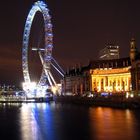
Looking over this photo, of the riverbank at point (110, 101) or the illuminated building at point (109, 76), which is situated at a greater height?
the illuminated building at point (109, 76)

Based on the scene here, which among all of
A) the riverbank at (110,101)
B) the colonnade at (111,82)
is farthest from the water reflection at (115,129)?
the colonnade at (111,82)

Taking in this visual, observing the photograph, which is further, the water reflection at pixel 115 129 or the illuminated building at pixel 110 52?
the illuminated building at pixel 110 52

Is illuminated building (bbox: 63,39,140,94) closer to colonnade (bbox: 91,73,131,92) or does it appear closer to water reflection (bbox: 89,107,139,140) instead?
colonnade (bbox: 91,73,131,92)

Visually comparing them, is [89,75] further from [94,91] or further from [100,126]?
[100,126]

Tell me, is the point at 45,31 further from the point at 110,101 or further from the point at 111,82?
the point at 111,82

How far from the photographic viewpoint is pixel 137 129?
133ft

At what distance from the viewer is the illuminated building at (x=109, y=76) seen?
10496 cm

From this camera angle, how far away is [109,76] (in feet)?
409

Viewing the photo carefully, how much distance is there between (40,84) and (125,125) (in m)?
55.8

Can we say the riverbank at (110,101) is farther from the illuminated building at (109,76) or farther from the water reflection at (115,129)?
the water reflection at (115,129)

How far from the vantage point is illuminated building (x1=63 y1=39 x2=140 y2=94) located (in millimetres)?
104963

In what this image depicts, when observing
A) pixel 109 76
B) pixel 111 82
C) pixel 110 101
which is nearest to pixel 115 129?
pixel 110 101

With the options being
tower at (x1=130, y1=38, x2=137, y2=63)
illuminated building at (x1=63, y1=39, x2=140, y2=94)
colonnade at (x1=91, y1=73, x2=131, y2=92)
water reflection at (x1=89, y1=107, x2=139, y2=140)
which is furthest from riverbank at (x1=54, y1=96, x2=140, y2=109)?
water reflection at (x1=89, y1=107, x2=139, y2=140)

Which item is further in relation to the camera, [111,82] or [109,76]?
[109,76]
